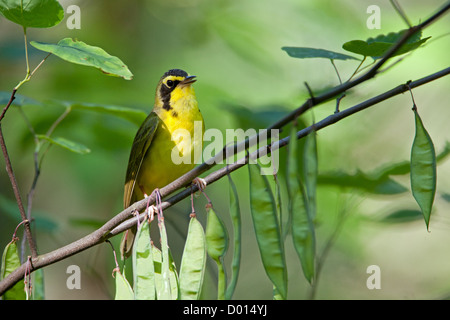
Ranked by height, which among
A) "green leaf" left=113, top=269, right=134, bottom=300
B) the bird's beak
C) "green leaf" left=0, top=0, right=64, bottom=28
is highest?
the bird's beak

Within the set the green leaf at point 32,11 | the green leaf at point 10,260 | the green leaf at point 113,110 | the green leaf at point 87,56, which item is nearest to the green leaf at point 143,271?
the green leaf at point 87,56

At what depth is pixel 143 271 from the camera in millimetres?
1836

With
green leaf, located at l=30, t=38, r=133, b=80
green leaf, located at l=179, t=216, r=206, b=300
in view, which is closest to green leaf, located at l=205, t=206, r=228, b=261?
green leaf, located at l=179, t=216, r=206, b=300

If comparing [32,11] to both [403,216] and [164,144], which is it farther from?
[403,216]

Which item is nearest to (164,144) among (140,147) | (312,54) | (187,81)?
(140,147)

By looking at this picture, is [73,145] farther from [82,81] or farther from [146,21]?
[146,21]

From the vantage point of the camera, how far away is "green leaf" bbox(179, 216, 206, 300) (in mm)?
1816

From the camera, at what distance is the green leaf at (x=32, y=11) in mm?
2086

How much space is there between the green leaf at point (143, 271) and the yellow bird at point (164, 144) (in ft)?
6.69

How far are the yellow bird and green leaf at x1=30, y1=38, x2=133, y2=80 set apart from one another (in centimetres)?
193

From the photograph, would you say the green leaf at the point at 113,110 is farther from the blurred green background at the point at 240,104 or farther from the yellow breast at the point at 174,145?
the blurred green background at the point at 240,104

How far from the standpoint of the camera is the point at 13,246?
2.39 metres

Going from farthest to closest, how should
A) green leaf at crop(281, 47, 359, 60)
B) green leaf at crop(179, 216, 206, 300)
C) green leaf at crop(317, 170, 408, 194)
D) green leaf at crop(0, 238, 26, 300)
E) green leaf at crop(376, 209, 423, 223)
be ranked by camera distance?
green leaf at crop(376, 209, 423, 223), green leaf at crop(317, 170, 408, 194), green leaf at crop(0, 238, 26, 300), green leaf at crop(281, 47, 359, 60), green leaf at crop(179, 216, 206, 300)

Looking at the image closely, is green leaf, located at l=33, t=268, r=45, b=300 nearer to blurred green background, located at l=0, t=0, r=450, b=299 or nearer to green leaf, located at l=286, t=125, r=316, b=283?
green leaf, located at l=286, t=125, r=316, b=283
